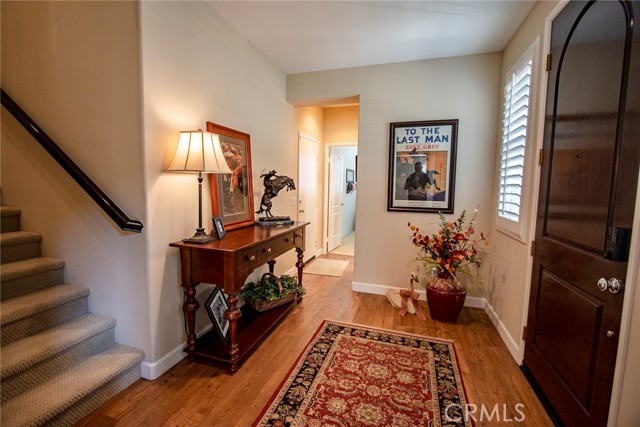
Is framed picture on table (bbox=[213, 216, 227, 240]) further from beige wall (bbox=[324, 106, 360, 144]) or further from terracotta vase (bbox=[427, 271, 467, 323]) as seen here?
beige wall (bbox=[324, 106, 360, 144])

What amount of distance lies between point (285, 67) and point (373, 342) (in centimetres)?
315

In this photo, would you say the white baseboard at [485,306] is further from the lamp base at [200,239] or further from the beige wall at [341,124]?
the beige wall at [341,124]

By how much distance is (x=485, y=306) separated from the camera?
10.1 feet

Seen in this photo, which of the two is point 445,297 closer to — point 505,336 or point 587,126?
point 505,336

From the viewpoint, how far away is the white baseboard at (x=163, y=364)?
190 centimetres

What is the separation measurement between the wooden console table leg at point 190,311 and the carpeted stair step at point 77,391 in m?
0.31

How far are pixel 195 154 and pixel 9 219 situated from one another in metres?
1.58

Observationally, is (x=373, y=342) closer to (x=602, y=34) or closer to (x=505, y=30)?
(x=602, y=34)

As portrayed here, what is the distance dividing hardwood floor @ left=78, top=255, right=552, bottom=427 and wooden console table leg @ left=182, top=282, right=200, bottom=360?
0.13 meters

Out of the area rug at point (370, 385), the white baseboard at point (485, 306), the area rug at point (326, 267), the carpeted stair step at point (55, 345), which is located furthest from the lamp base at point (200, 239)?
the area rug at point (326, 267)

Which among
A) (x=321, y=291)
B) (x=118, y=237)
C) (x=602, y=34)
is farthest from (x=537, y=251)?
(x=118, y=237)

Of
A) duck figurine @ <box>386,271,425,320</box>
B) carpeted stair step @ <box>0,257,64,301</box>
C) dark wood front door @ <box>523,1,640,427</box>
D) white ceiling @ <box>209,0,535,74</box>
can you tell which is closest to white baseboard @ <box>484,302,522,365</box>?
dark wood front door @ <box>523,1,640,427</box>

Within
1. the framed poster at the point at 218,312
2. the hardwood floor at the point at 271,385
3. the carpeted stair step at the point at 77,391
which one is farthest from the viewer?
the framed poster at the point at 218,312

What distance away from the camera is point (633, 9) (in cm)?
118
